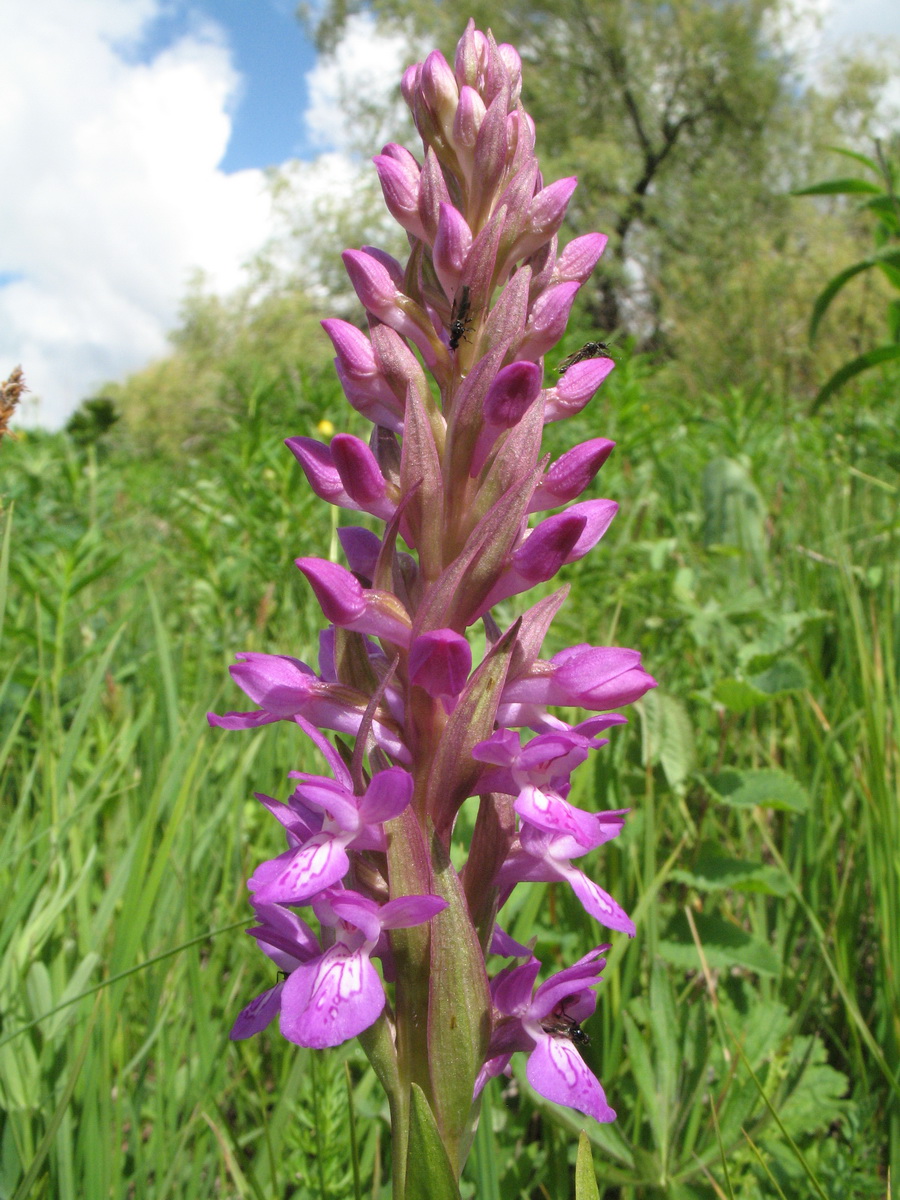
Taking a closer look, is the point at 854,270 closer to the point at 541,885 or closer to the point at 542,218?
the point at 542,218

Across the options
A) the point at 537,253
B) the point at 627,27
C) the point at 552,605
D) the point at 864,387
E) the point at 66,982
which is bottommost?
the point at 66,982

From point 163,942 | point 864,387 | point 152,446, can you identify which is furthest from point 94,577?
point 152,446

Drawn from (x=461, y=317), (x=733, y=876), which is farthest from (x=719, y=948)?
(x=461, y=317)

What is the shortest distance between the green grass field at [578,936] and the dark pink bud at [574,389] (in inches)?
27.8

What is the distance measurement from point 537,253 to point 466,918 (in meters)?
0.87

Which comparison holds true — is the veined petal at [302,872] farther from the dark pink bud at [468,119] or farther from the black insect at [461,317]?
the dark pink bud at [468,119]

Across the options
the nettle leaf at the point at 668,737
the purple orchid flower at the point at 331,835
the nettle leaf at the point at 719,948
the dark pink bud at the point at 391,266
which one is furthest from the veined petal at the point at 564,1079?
the dark pink bud at the point at 391,266

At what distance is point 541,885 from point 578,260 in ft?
3.08

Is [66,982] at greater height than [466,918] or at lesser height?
lesser

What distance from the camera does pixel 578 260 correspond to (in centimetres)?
120

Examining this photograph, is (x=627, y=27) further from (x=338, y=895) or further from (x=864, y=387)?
(x=338, y=895)

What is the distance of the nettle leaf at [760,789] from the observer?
1507 mm

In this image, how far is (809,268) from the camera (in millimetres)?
10312

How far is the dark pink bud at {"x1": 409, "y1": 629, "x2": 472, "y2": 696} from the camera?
2.80 ft
